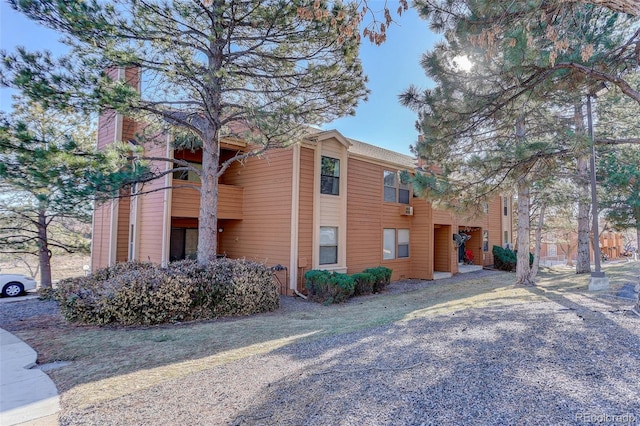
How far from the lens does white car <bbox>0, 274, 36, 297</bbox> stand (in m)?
11.5

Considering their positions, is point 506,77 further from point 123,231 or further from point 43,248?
point 43,248

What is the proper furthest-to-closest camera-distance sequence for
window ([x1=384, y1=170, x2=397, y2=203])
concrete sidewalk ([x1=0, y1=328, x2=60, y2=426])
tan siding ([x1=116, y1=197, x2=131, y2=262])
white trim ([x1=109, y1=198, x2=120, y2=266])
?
window ([x1=384, y1=170, x2=397, y2=203]) < tan siding ([x1=116, y1=197, x2=131, y2=262]) < white trim ([x1=109, y1=198, x2=120, y2=266]) < concrete sidewalk ([x1=0, y1=328, x2=60, y2=426])

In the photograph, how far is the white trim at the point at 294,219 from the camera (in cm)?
1099

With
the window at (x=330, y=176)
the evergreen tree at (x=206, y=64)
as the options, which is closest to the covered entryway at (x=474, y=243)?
the window at (x=330, y=176)

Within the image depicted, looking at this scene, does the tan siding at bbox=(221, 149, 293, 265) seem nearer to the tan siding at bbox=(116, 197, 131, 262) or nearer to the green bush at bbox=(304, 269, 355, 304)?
the green bush at bbox=(304, 269, 355, 304)

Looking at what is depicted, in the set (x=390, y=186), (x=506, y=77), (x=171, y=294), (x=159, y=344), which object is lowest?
(x=159, y=344)

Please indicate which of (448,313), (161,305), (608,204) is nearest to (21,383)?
(161,305)

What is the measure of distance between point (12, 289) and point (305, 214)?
1023 centimetres

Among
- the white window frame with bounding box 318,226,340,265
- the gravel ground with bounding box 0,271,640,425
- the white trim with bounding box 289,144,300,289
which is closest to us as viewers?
the gravel ground with bounding box 0,271,640,425

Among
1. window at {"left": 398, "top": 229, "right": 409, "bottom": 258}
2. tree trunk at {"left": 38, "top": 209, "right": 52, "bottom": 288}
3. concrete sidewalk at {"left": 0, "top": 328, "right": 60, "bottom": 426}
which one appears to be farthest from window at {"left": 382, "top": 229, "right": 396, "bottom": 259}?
tree trunk at {"left": 38, "top": 209, "right": 52, "bottom": 288}

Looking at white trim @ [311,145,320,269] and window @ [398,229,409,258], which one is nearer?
white trim @ [311,145,320,269]

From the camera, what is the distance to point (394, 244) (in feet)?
48.8

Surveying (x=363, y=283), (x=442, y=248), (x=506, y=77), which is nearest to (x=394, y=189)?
(x=442, y=248)

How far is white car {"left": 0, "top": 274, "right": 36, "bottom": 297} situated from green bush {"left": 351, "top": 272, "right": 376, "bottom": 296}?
11.4m
